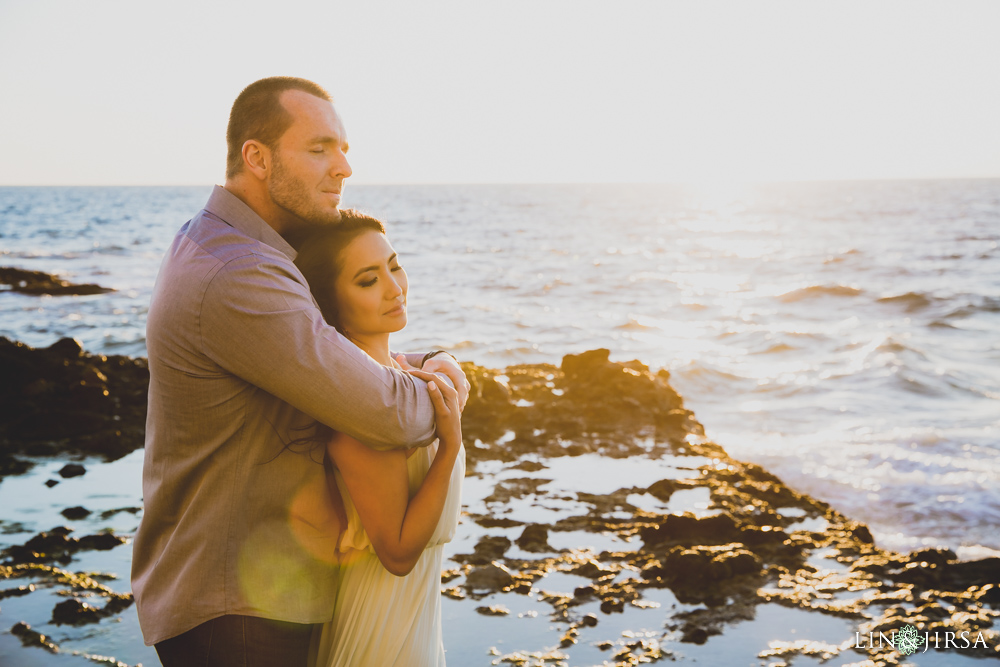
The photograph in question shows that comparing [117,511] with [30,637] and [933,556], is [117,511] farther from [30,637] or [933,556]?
[933,556]

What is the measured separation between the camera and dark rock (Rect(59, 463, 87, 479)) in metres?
7.54

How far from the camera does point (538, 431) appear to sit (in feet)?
30.5

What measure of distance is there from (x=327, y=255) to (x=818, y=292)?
25.3 m

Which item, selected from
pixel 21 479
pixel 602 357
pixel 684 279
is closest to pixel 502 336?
pixel 602 357

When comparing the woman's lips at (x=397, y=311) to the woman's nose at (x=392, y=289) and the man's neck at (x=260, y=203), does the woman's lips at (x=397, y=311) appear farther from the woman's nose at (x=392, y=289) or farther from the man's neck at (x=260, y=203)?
the man's neck at (x=260, y=203)

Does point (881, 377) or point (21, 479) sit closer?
point (21, 479)

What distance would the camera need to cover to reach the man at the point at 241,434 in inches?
83.4

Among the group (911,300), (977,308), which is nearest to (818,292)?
(911,300)

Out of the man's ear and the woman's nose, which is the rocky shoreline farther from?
the man's ear

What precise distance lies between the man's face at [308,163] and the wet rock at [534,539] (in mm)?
4173

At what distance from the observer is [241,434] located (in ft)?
7.38

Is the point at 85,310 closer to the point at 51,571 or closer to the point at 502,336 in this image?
the point at 502,336

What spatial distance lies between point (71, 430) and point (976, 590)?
924cm

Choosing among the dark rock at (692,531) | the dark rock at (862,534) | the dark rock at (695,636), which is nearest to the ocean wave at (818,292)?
the dark rock at (862,534)
